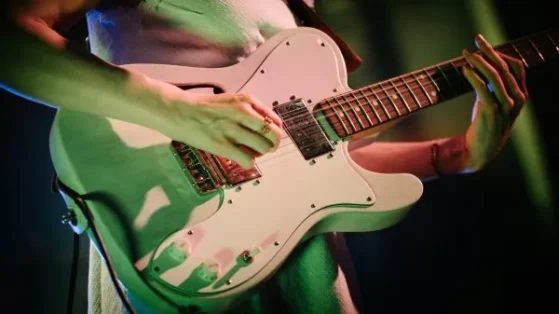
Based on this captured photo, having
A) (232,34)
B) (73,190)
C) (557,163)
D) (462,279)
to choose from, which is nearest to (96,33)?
(232,34)

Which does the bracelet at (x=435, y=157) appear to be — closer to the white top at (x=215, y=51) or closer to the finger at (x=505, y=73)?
the finger at (x=505, y=73)

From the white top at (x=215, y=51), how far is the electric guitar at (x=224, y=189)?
0.31ft

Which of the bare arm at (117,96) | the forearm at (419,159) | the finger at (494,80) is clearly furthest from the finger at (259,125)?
the finger at (494,80)

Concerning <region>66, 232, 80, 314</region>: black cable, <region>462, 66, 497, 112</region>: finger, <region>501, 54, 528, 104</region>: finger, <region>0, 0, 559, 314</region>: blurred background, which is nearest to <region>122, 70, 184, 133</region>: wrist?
<region>66, 232, 80, 314</region>: black cable

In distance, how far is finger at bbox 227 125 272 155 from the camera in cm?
66

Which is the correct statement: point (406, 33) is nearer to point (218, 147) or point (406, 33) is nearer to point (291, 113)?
point (291, 113)

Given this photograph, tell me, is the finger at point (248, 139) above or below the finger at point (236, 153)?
above

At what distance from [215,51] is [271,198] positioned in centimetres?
42

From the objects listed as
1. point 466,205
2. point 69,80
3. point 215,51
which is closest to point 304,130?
point 215,51

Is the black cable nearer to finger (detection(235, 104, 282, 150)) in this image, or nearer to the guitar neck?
finger (detection(235, 104, 282, 150))

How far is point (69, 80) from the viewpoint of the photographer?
24.8 inches

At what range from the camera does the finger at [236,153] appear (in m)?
0.67

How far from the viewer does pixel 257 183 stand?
2.63 ft

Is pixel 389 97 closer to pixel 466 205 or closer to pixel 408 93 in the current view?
pixel 408 93
